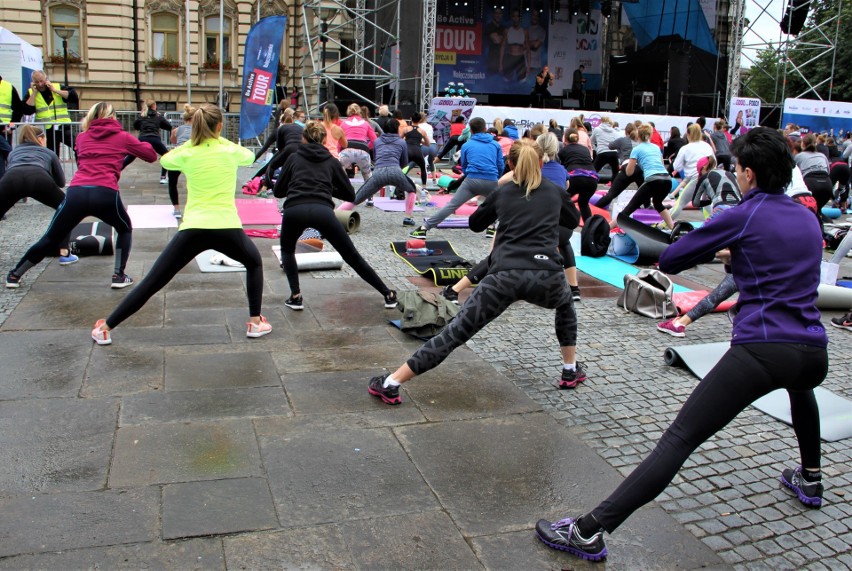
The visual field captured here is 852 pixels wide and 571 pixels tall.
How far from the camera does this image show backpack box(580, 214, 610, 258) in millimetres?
10352

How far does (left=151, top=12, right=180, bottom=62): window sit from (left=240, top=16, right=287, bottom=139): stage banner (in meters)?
18.2

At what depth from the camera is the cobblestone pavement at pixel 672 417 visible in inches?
147

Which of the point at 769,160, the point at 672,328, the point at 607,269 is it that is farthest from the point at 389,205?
the point at 769,160

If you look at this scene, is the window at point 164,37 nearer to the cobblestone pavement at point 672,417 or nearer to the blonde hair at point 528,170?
the cobblestone pavement at point 672,417

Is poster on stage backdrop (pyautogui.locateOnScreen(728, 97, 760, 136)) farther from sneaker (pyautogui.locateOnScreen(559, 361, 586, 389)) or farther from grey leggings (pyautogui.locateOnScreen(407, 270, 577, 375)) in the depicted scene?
grey leggings (pyautogui.locateOnScreen(407, 270, 577, 375))

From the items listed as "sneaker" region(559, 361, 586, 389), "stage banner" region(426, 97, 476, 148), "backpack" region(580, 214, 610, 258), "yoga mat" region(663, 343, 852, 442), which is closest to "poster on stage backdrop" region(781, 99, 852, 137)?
"stage banner" region(426, 97, 476, 148)

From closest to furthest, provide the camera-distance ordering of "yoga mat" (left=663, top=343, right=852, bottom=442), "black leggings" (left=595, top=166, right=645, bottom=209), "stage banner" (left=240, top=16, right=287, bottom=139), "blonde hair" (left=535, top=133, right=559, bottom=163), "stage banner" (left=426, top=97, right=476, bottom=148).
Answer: "yoga mat" (left=663, top=343, right=852, bottom=442) → "blonde hair" (left=535, top=133, right=559, bottom=163) → "black leggings" (left=595, top=166, right=645, bottom=209) → "stage banner" (left=240, top=16, right=287, bottom=139) → "stage banner" (left=426, top=97, right=476, bottom=148)

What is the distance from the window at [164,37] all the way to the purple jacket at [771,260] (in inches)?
1287

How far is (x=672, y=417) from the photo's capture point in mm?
5203

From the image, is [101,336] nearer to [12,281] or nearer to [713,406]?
[12,281]

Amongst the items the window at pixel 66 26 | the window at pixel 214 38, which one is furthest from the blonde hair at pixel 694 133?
the window at pixel 66 26

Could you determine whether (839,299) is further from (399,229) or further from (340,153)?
(340,153)

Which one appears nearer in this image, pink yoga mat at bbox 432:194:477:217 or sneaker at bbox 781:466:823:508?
sneaker at bbox 781:466:823:508

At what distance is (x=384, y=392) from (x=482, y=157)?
5.78 m
